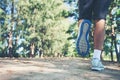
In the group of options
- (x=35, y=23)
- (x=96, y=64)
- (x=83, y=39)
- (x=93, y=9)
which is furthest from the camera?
(x=35, y=23)

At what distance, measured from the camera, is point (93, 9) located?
3951mm

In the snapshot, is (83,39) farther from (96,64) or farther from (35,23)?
(35,23)

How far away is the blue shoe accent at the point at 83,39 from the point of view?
145 inches

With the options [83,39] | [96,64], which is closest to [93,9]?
[83,39]

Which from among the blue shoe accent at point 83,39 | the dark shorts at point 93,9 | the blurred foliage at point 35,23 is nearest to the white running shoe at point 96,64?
the blue shoe accent at point 83,39

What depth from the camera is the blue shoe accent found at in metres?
3.68

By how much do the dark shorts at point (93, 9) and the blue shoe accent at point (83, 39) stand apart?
0.13 m

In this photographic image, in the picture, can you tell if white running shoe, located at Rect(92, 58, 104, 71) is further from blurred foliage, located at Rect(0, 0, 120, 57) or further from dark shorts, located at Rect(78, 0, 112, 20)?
blurred foliage, located at Rect(0, 0, 120, 57)

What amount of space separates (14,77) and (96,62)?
1048 mm

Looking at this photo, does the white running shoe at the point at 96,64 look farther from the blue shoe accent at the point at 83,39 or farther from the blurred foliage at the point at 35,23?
the blurred foliage at the point at 35,23

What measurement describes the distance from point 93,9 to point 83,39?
0.45 metres

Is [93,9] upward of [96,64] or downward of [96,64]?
upward

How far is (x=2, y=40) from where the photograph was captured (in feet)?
127

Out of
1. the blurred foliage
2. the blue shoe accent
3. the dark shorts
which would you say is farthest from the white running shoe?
the blurred foliage
